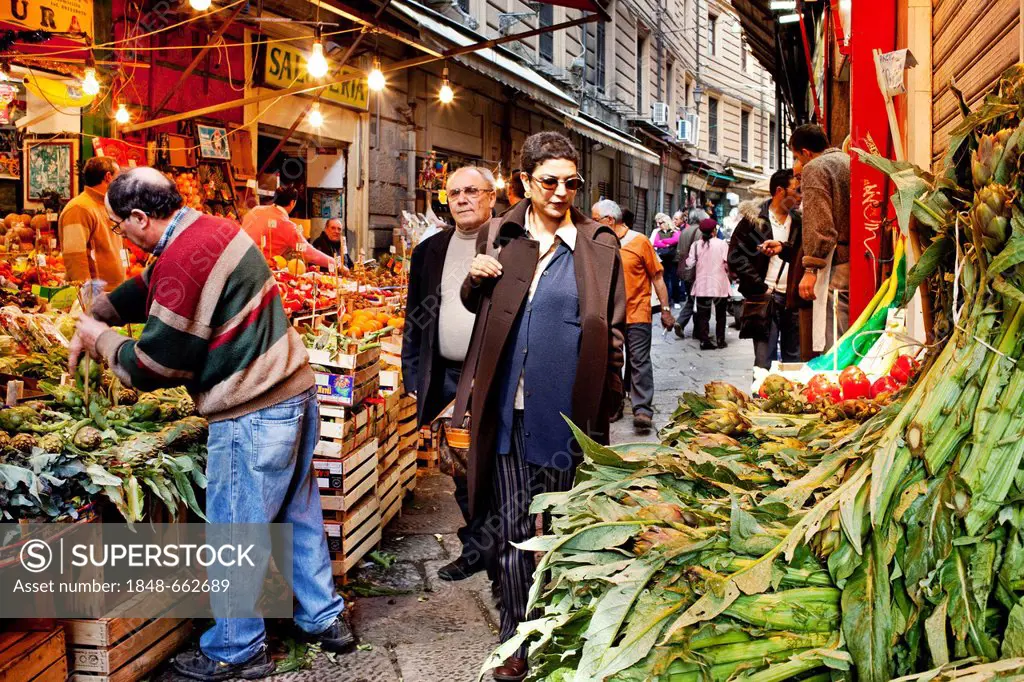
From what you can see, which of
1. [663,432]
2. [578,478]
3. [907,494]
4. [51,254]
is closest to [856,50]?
[663,432]

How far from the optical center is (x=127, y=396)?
4.30m

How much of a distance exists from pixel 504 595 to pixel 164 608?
54.4 inches

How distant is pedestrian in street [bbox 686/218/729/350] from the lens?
14266 mm

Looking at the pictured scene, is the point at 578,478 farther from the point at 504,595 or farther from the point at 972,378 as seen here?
the point at 504,595

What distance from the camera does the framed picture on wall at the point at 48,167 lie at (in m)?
7.94

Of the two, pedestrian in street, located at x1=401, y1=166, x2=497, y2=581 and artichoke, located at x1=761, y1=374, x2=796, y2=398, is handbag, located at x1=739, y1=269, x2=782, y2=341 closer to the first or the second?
pedestrian in street, located at x1=401, y1=166, x2=497, y2=581

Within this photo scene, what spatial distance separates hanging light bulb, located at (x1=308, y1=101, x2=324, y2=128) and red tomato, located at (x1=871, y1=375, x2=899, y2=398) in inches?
357

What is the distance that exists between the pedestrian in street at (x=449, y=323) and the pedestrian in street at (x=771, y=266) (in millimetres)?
2858

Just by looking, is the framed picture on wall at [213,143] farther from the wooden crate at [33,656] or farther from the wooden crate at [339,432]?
the wooden crate at [33,656]

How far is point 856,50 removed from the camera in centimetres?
509

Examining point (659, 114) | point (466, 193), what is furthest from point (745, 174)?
point (466, 193)

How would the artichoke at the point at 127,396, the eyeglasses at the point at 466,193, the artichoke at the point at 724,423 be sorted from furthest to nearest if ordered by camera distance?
1. the eyeglasses at the point at 466,193
2. the artichoke at the point at 127,396
3. the artichoke at the point at 724,423

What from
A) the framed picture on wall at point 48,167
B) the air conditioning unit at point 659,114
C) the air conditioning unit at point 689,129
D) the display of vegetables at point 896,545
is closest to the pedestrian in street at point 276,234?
the framed picture on wall at point 48,167

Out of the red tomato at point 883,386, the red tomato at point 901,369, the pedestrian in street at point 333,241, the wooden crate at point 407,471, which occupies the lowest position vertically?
the wooden crate at point 407,471
